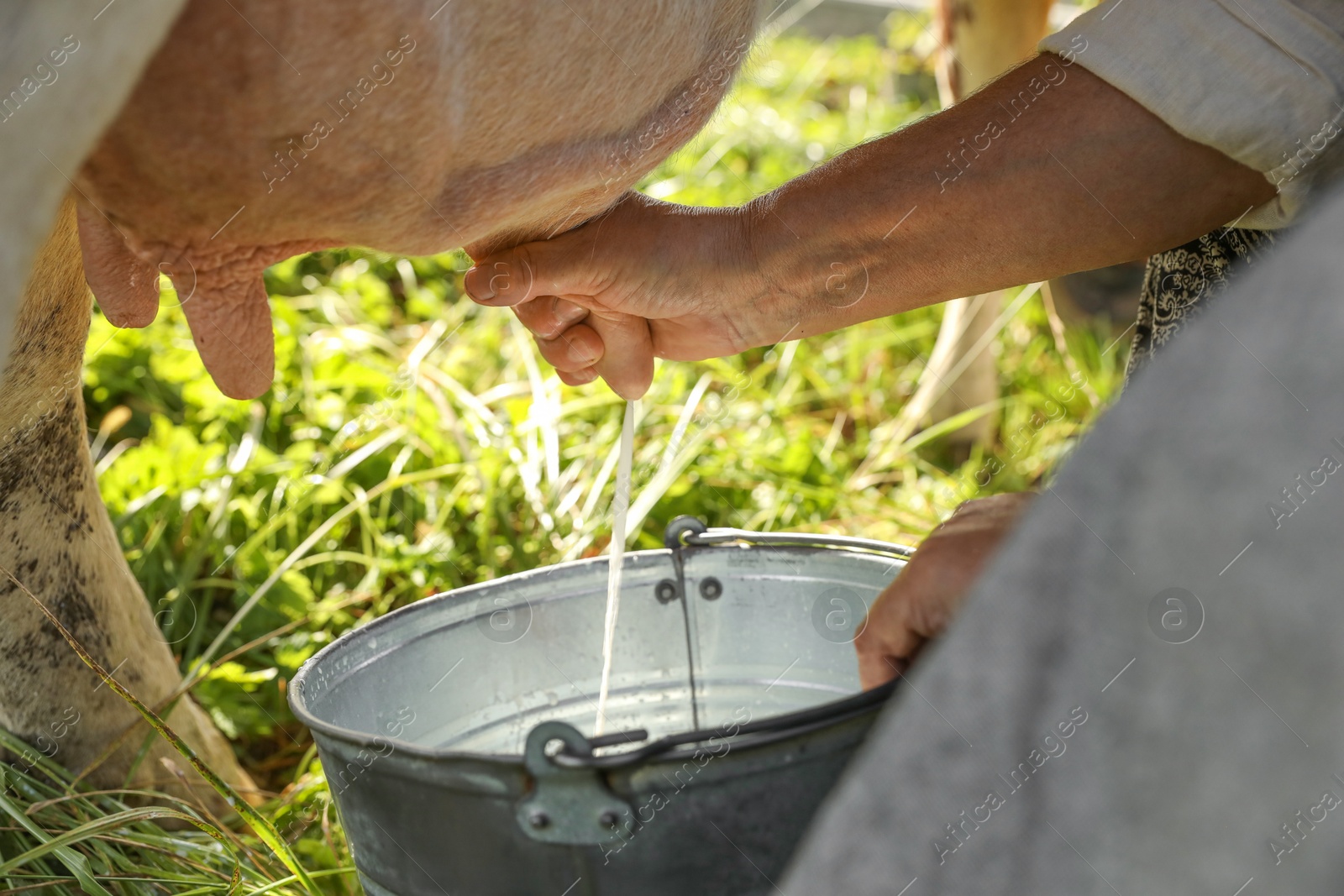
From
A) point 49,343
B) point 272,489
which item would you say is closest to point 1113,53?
point 49,343

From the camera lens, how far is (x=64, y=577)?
43.3 inches

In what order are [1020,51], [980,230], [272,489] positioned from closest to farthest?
[980,230], [272,489], [1020,51]

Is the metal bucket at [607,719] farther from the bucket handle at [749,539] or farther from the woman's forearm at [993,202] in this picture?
the woman's forearm at [993,202]

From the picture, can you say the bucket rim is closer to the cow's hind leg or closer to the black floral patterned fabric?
the cow's hind leg

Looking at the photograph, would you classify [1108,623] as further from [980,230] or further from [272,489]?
[272,489]

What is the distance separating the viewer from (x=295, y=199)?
28.4 inches

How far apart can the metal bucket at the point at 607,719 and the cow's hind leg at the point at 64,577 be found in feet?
0.81

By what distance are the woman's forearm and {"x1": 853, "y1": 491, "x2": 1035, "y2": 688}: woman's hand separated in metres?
0.31

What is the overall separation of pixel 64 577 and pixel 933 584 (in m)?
0.77

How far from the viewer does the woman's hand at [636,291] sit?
1.09m

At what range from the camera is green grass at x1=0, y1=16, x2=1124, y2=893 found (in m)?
1.44

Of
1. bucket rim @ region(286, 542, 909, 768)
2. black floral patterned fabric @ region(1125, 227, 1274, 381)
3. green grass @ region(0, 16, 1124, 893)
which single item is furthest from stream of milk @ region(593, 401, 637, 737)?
black floral patterned fabric @ region(1125, 227, 1274, 381)

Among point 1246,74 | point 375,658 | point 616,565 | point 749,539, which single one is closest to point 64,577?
point 375,658

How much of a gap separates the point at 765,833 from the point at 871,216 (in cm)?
58
